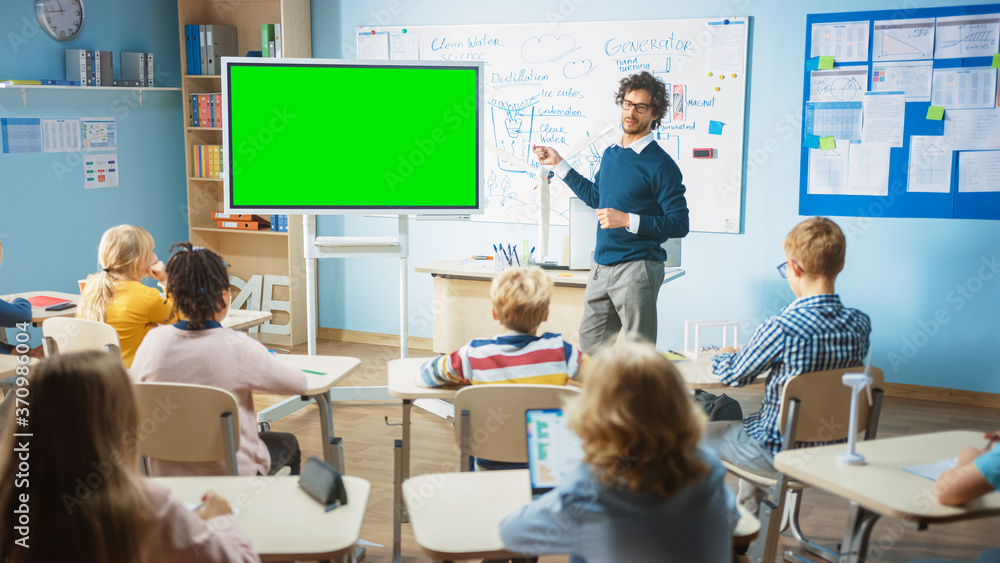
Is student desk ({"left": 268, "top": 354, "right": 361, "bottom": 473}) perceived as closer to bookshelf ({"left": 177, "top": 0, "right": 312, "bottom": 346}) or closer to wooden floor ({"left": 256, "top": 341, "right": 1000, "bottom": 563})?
wooden floor ({"left": 256, "top": 341, "right": 1000, "bottom": 563})

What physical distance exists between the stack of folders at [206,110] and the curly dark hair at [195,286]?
3.58 m

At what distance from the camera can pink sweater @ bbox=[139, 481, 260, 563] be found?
135cm

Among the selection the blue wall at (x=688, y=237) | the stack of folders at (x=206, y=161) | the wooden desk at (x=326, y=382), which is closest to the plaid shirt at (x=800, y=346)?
the wooden desk at (x=326, y=382)

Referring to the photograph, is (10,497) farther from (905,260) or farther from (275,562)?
(905,260)

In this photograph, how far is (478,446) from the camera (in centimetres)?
220

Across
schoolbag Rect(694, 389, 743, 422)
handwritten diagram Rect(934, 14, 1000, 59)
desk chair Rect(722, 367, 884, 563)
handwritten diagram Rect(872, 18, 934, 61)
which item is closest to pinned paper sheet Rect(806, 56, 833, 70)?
handwritten diagram Rect(872, 18, 934, 61)

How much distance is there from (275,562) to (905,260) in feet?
13.3

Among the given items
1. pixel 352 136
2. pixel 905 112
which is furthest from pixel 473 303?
pixel 905 112

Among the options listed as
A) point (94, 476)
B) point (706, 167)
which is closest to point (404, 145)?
point (706, 167)

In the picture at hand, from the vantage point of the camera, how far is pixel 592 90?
5.02m

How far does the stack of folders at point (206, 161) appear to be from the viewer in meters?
5.71

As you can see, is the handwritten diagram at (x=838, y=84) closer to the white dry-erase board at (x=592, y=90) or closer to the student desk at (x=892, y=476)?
the white dry-erase board at (x=592, y=90)

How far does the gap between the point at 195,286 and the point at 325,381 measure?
1.80ft

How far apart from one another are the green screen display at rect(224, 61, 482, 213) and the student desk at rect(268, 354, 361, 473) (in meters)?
1.29
